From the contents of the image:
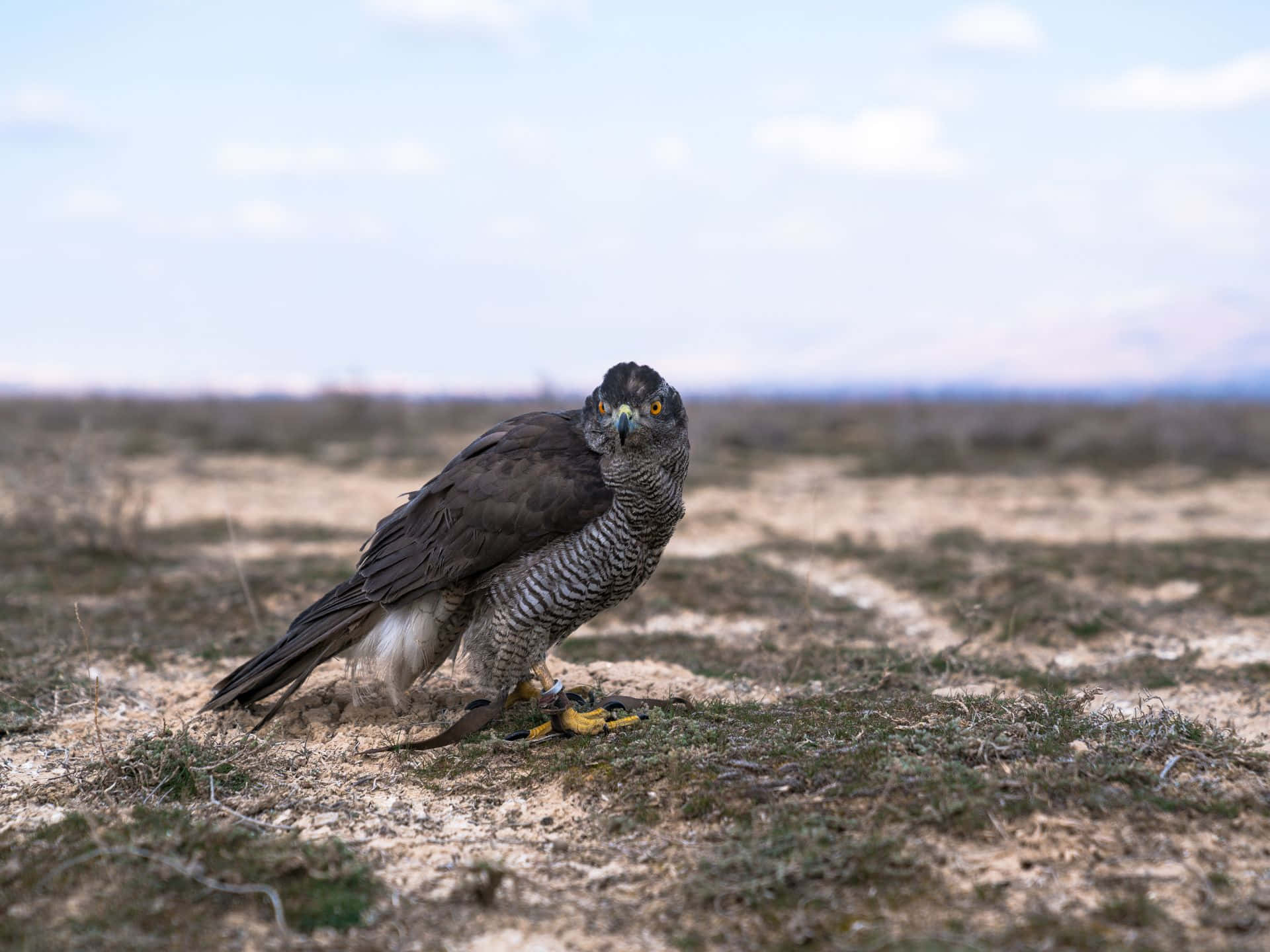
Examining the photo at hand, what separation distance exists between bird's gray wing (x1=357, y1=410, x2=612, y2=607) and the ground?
2.60 ft

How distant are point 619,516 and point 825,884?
1.96 meters

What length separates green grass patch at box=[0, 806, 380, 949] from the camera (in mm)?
3174

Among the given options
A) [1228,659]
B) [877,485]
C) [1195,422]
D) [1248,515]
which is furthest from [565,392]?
[1228,659]

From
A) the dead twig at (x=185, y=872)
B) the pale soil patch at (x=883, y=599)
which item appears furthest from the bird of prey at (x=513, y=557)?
the pale soil patch at (x=883, y=599)

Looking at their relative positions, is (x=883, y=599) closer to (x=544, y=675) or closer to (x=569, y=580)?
(x=544, y=675)

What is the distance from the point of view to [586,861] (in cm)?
365

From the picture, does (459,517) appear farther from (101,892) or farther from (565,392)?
(565,392)

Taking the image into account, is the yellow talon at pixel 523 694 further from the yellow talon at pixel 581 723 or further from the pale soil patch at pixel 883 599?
the pale soil patch at pixel 883 599

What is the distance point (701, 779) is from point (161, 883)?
186cm

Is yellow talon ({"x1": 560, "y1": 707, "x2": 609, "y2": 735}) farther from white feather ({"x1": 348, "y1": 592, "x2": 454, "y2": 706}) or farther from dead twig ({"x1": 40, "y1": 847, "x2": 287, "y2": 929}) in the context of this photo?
dead twig ({"x1": 40, "y1": 847, "x2": 287, "y2": 929})

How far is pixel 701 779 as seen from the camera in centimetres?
402

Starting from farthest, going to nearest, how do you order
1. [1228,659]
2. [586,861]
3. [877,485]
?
[877,485] < [1228,659] < [586,861]

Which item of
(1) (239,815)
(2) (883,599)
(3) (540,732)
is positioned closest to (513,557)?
(3) (540,732)

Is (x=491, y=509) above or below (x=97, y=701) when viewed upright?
above
